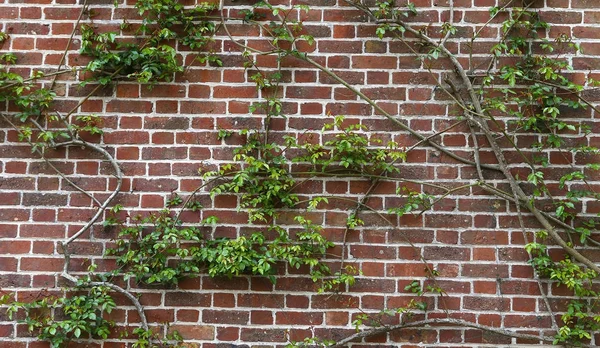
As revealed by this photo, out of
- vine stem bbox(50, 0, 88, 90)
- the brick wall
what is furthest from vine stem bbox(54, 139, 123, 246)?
vine stem bbox(50, 0, 88, 90)

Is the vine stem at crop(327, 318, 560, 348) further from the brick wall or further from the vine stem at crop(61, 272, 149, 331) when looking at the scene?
the vine stem at crop(61, 272, 149, 331)

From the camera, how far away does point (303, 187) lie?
3445 millimetres

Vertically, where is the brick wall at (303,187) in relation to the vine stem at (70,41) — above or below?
below

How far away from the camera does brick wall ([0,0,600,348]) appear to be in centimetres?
337

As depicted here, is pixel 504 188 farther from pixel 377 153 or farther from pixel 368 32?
pixel 368 32

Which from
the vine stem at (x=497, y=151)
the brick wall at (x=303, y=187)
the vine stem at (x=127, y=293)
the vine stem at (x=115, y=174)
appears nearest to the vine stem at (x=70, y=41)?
the brick wall at (x=303, y=187)

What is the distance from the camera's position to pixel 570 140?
3.41 m

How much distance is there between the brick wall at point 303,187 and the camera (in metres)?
3.37

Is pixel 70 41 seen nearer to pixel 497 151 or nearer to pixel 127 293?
pixel 127 293

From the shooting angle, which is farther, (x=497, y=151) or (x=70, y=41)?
(x=70, y=41)

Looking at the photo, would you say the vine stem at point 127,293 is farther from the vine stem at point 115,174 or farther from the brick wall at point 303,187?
the vine stem at point 115,174

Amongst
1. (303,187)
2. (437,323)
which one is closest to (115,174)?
(303,187)

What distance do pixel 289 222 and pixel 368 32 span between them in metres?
1.07

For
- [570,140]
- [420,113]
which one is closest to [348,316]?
[420,113]
